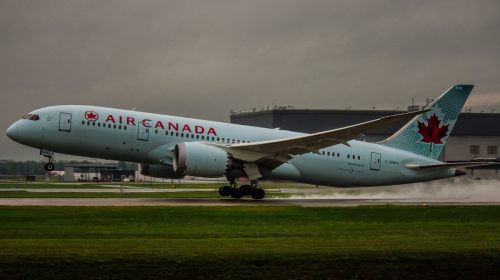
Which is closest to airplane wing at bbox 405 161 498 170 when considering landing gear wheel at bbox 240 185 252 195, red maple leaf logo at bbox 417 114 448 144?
red maple leaf logo at bbox 417 114 448 144

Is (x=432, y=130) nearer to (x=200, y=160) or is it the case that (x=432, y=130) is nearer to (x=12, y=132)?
(x=200, y=160)

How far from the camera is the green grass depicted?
17547 mm

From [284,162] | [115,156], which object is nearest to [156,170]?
[115,156]

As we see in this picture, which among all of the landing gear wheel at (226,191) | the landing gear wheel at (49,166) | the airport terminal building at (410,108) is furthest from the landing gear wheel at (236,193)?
the airport terminal building at (410,108)

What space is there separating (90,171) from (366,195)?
90674 mm

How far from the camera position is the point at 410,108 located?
112 metres

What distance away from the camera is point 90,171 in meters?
135

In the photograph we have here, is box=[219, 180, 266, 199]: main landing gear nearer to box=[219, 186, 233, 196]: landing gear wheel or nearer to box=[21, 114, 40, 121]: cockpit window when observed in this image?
box=[219, 186, 233, 196]: landing gear wheel

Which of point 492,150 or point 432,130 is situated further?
point 492,150

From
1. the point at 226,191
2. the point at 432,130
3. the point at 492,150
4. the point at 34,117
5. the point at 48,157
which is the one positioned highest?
the point at 492,150

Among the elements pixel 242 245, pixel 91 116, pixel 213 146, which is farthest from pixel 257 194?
pixel 242 245

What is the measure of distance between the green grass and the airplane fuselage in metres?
9.39

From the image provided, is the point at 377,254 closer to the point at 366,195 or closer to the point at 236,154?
the point at 236,154

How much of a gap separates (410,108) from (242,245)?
94746 mm
